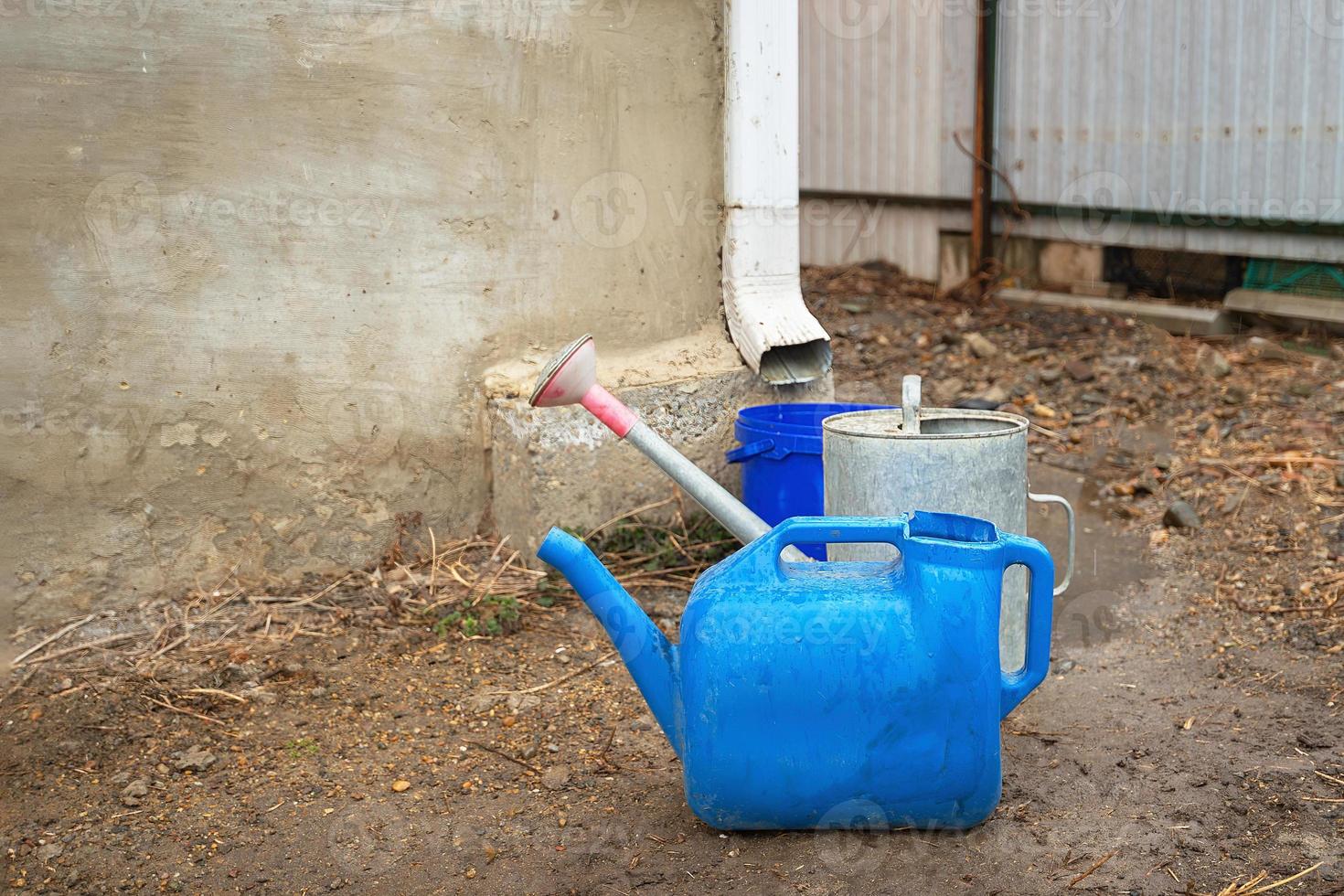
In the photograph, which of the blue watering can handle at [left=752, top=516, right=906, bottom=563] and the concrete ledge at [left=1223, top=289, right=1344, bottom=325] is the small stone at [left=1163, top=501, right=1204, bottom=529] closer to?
the concrete ledge at [left=1223, top=289, right=1344, bottom=325]

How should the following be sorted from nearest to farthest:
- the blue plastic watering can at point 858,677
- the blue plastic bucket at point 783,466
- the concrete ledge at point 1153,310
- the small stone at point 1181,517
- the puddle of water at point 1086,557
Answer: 1. the blue plastic watering can at point 858,677
2. the blue plastic bucket at point 783,466
3. the puddle of water at point 1086,557
4. the small stone at point 1181,517
5. the concrete ledge at point 1153,310

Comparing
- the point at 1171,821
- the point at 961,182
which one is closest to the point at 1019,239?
the point at 961,182

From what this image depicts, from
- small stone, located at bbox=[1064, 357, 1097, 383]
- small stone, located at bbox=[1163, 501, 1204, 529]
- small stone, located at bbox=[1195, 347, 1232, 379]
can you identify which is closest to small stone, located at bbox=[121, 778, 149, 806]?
small stone, located at bbox=[1163, 501, 1204, 529]

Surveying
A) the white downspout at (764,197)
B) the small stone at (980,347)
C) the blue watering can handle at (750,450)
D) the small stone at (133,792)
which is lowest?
the small stone at (133,792)

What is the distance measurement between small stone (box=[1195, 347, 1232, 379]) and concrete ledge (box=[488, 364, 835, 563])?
252 cm

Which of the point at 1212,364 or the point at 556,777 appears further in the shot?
the point at 1212,364

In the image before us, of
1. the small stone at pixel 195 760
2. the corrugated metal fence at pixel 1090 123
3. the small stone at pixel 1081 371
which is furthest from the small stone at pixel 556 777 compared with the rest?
the corrugated metal fence at pixel 1090 123

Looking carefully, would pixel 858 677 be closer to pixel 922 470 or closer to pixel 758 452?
pixel 922 470

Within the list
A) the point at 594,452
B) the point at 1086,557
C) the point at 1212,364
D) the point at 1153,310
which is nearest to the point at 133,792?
the point at 594,452

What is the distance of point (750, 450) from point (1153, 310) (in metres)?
3.54

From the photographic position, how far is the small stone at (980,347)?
6062 millimetres

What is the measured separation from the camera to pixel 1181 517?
420 centimetres

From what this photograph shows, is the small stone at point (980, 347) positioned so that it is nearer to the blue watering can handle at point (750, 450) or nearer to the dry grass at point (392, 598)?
the dry grass at point (392, 598)

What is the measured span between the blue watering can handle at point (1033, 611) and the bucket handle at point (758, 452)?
48.5 inches
